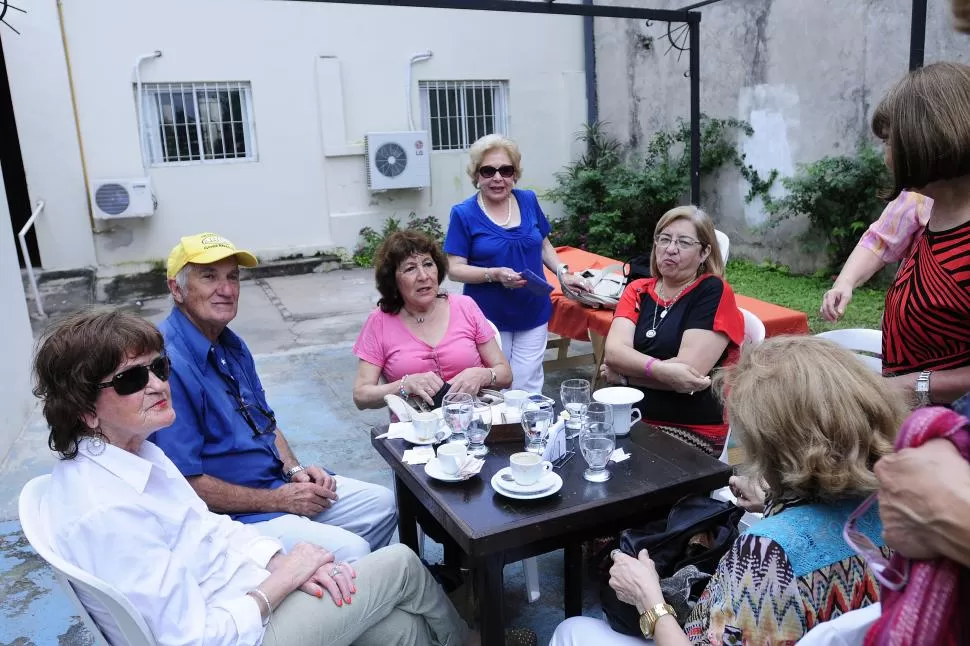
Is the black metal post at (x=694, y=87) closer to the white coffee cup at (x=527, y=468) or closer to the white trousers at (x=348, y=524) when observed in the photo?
the white trousers at (x=348, y=524)

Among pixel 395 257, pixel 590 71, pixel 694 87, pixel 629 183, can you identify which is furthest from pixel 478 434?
pixel 590 71

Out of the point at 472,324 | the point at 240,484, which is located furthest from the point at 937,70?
the point at 240,484

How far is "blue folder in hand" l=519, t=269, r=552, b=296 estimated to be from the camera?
3405mm

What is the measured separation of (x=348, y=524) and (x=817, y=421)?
1.67 metres

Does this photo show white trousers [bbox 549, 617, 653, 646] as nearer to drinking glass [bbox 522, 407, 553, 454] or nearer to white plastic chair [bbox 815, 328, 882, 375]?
drinking glass [bbox 522, 407, 553, 454]

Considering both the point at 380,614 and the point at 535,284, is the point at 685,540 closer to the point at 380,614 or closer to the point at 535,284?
the point at 380,614

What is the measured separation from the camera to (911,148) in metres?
1.85

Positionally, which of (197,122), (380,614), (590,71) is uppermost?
(590,71)

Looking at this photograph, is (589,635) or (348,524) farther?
(348,524)

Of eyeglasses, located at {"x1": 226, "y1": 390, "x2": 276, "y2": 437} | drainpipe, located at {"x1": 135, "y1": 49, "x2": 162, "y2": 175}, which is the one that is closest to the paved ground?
eyeglasses, located at {"x1": 226, "y1": 390, "x2": 276, "y2": 437}

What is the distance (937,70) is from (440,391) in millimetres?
1795

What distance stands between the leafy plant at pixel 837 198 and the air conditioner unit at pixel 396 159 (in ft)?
15.4

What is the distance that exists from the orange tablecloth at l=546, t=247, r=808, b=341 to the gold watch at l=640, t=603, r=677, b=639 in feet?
8.07

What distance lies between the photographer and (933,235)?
78.7 inches
